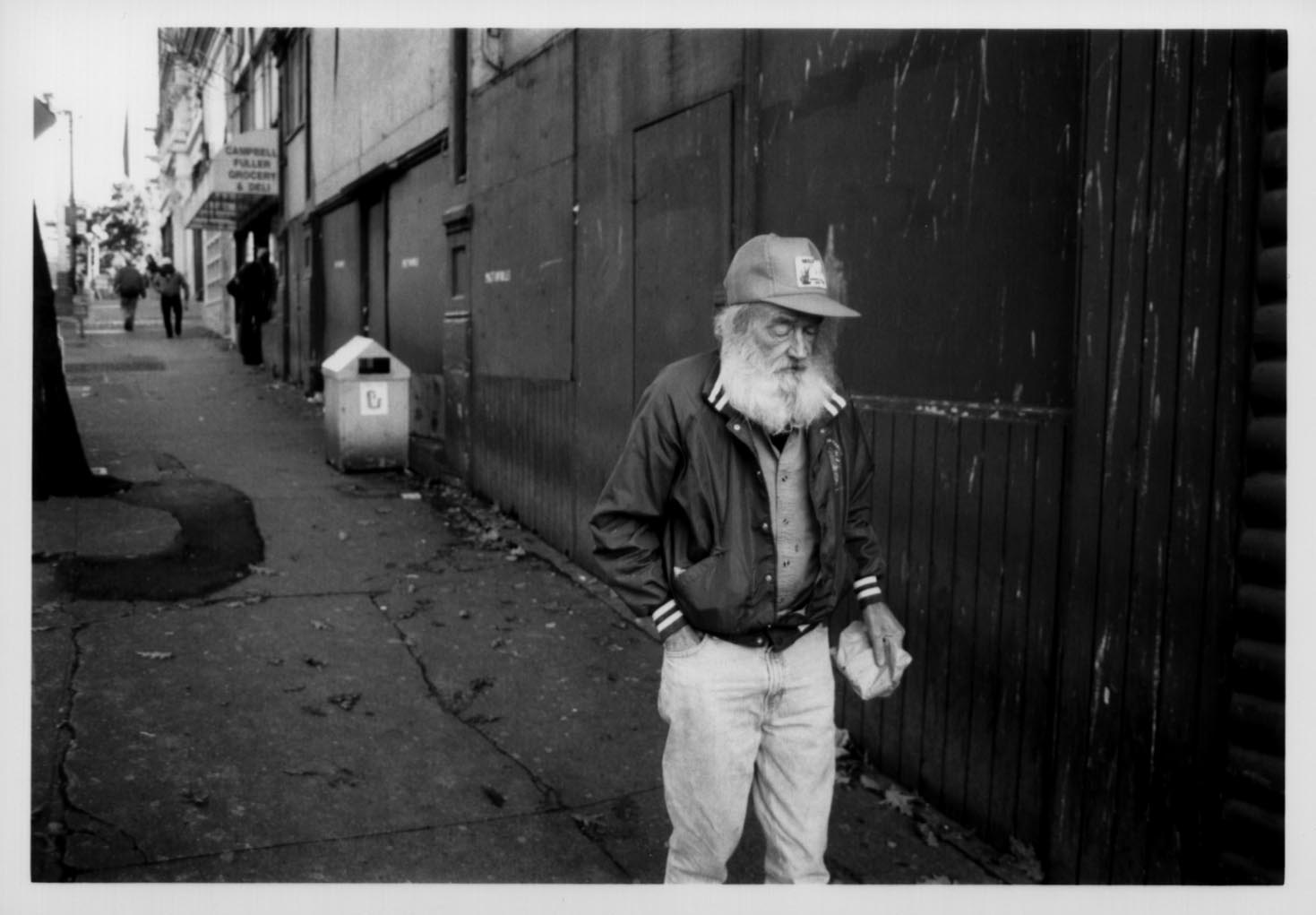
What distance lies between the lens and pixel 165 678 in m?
5.60

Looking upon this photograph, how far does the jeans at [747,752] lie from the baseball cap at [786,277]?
2.82ft

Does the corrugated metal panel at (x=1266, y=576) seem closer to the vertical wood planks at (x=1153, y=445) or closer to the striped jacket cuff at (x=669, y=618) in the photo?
the vertical wood planks at (x=1153, y=445)

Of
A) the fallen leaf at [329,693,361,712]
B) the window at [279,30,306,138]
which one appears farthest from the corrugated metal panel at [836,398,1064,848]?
the window at [279,30,306,138]

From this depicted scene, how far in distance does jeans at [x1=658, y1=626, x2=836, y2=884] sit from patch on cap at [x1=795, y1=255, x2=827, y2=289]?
2.98 feet

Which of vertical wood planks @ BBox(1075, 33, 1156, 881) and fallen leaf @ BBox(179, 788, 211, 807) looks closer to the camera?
vertical wood planks @ BBox(1075, 33, 1156, 881)

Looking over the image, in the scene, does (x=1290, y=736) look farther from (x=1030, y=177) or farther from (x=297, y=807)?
(x=297, y=807)

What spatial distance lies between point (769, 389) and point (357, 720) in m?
2.96

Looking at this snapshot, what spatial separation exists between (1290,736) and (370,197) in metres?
13.0

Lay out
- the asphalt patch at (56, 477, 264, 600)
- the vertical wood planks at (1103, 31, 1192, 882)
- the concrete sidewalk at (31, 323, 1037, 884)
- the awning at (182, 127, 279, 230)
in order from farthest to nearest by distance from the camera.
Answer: the awning at (182, 127, 279, 230)
the asphalt patch at (56, 477, 264, 600)
the concrete sidewalk at (31, 323, 1037, 884)
the vertical wood planks at (1103, 31, 1192, 882)

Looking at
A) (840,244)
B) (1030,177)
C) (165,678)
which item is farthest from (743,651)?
(165,678)

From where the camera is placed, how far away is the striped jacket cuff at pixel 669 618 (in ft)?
9.96

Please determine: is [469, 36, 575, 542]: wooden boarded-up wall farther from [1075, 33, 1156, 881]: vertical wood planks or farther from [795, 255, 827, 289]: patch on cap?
[795, 255, 827, 289]: patch on cap

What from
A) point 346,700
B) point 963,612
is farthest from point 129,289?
point 963,612

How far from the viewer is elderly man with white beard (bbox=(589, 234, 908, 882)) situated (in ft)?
9.96
